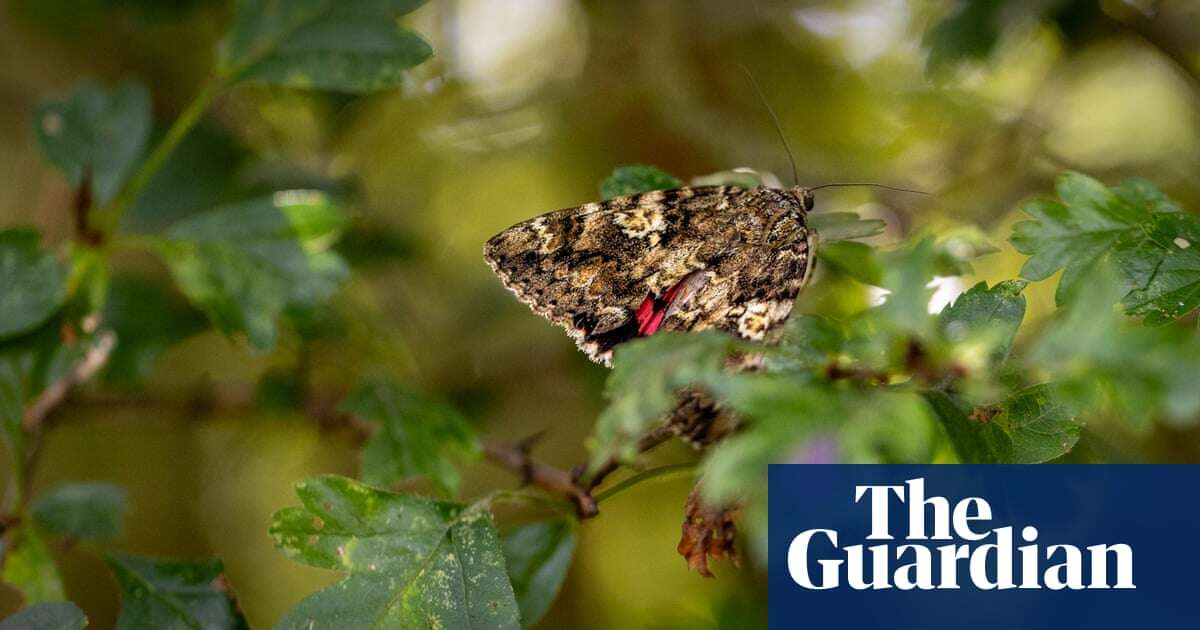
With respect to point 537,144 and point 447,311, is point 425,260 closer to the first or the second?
point 447,311

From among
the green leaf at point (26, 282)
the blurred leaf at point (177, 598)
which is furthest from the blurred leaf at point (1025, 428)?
the green leaf at point (26, 282)

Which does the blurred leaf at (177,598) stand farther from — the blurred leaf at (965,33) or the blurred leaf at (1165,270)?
the blurred leaf at (965,33)

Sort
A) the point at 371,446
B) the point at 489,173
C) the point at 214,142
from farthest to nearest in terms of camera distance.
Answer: the point at 489,173 → the point at 214,142 → the point at 371,446

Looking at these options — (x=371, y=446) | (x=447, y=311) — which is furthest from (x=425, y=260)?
(x=371, y=446)

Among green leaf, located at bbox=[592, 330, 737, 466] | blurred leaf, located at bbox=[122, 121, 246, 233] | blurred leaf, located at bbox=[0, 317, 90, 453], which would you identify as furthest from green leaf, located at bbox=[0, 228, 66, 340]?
green leaf, located at bbox=[592, 330, 737, 466]

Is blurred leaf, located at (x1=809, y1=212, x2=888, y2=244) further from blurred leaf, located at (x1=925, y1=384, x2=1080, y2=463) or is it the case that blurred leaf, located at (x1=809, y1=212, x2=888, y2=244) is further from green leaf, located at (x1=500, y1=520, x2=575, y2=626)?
green leaf, located at (x1=500, y1=520, x2=575, y2=626)

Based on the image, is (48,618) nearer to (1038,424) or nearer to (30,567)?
(30,567)
